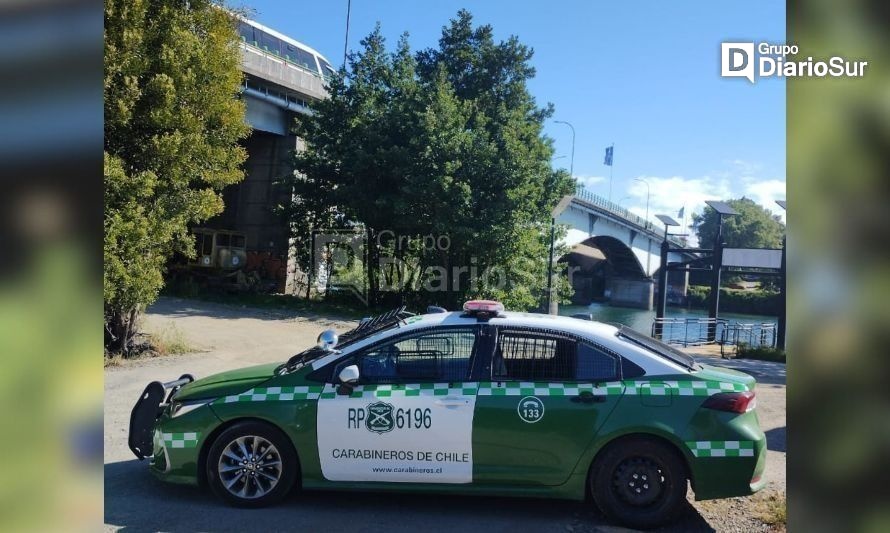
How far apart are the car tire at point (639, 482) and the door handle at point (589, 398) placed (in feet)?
1.09

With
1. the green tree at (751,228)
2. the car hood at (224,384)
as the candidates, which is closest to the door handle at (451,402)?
the car hood at (224,384)

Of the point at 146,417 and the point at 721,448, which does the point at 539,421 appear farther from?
the point at 146,417

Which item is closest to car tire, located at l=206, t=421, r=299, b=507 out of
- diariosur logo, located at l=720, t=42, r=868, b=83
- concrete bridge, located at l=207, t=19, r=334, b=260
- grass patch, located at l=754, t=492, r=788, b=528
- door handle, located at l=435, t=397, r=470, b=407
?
door handle, located at l=435, t=397, r=470, b=407

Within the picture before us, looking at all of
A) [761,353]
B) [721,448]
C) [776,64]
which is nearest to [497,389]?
[721,448]

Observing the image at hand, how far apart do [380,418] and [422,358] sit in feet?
1.82

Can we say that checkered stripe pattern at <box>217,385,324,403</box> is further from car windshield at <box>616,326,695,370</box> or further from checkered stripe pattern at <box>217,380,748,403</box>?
car windshield at <box>616,326,695,370</box>

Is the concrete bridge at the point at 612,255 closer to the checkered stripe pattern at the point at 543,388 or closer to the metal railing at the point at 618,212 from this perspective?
the metal railing at the point at 618,212

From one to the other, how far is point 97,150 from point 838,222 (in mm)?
1506

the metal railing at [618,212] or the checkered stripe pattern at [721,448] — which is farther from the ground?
the metal railing at [618,212]

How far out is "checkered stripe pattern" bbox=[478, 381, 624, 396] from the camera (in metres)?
4.61

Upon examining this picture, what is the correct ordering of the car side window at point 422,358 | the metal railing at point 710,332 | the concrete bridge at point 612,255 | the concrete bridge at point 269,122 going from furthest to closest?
the concrete bridge at point 612,255
the concrete bridge at point 269,122
the metal railing at point 710,332
the car side window at point 422,358

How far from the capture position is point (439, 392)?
468 centimetres

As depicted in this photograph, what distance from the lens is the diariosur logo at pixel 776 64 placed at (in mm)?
1376

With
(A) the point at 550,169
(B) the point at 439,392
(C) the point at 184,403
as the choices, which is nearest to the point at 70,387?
(B) the point at 439,392
